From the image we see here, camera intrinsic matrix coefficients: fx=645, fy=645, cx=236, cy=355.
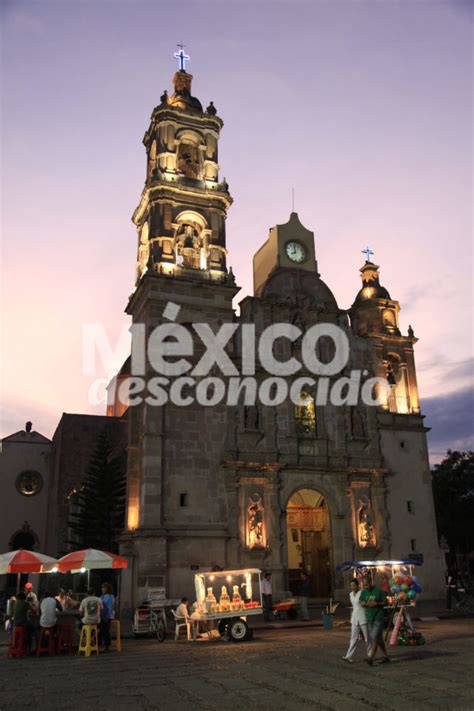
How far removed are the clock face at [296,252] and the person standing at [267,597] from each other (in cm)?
1787

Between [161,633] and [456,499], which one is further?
[456,499]

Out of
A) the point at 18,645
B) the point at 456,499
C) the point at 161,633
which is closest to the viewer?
the point at 18,645

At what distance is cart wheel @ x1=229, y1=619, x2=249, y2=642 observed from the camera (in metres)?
18.8

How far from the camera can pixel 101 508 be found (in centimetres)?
3709

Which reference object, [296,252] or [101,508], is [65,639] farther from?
[296,252]

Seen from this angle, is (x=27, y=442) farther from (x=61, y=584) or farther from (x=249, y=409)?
(x=249, y=409)

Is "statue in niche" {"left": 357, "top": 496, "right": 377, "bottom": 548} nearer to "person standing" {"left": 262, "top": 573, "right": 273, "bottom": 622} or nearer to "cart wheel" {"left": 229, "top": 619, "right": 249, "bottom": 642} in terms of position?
"person standing" {"left": 262, "top": 573, "right": 273, "bottom": 622}

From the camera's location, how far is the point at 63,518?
136 ft

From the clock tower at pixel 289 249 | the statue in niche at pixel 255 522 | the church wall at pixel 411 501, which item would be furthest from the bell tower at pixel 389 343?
the statue in niche at pixel 255 522

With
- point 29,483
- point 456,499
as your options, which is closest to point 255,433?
point 29,483

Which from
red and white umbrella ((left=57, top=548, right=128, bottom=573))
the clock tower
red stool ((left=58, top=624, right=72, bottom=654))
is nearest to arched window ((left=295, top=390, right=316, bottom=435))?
the clock tower

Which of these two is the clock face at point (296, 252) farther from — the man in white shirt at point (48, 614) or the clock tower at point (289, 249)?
the man in white shirt at point (48, 614)

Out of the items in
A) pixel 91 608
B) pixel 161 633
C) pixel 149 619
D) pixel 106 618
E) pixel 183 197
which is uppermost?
pixel 183 197

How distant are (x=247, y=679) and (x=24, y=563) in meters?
10.8
